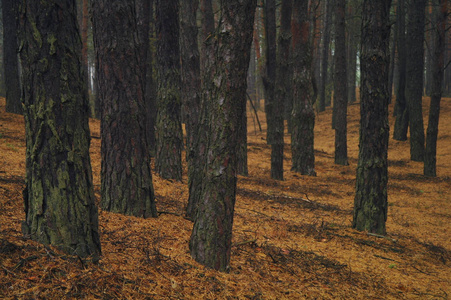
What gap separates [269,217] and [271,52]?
24.2ft

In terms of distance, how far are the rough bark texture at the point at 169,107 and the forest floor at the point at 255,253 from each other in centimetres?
50

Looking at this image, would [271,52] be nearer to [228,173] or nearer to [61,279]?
[228,173]

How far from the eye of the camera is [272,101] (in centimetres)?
1149

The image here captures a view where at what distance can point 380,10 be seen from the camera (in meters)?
5.97

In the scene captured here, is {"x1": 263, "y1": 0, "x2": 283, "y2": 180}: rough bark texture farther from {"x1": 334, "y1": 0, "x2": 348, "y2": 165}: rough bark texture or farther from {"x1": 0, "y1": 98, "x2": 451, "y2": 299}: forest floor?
{"x1": 334, "y1": 0, "x2": 348, "y2": 165}: rough bark texture

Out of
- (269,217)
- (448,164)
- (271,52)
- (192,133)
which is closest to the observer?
(192,133)

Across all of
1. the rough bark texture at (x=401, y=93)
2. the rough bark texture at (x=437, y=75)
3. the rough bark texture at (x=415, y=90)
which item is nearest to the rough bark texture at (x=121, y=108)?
the rough bark texture at (x=437, y=75)

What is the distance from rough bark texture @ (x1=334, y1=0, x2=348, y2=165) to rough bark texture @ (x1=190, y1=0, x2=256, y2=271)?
12.3 m

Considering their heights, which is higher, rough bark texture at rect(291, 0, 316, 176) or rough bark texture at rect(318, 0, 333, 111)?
rough bark texture at rect(318, 0, 333, 111)

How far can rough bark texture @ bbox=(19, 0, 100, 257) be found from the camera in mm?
2902

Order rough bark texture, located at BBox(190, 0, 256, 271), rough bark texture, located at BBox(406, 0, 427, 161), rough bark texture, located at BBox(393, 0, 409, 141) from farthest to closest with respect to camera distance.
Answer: rough bark texture, located at BBox(393, 0, 409, 141) → rough bark texture, located at BBox(406, 0, 427, 161) → rough bark texture, located at BBox(190, 0, 256, 271)

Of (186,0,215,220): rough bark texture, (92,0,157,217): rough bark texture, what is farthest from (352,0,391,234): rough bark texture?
(92,0,157,217): rough bark texture

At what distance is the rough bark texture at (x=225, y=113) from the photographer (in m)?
3.56

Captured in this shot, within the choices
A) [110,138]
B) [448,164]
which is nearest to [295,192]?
[110,138]
